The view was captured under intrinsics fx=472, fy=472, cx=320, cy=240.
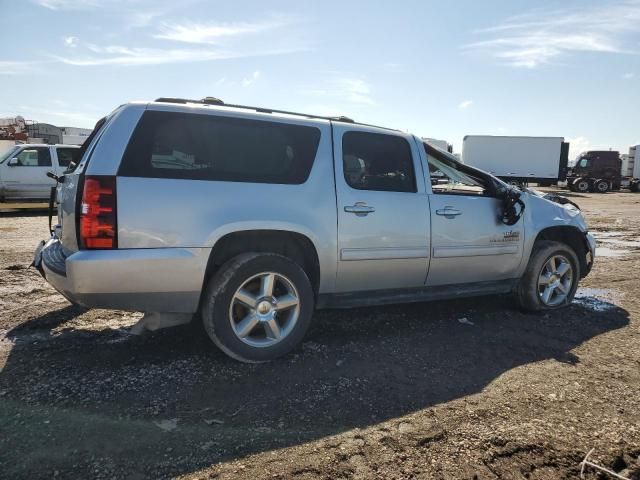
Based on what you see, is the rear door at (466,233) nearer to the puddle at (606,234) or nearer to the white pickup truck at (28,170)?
the puddle at (606,234)

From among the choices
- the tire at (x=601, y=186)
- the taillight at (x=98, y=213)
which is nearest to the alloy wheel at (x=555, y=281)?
the taillight at (x=98, y=213)

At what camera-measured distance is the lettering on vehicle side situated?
14.9 feet

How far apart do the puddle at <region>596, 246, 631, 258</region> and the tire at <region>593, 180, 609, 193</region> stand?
89.4 feet

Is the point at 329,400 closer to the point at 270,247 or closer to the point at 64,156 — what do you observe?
the point at 270,247

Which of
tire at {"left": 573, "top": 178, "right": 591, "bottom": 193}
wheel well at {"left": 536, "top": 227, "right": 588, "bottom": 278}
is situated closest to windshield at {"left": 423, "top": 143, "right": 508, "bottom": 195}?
wheel well at {"left": 536, "top": 227, "right": 588, "bottom": 278}

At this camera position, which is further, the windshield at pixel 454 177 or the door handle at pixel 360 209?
the windshield at pixel 454 177

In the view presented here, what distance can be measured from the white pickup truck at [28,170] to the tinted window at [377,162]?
39.0 ft

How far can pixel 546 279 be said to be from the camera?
4969mm

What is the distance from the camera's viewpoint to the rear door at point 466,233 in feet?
13.7

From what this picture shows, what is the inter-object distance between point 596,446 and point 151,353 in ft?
9.70

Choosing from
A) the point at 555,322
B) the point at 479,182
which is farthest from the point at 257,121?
the point at 555,322

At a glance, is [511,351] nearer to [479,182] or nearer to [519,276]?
[519,276]

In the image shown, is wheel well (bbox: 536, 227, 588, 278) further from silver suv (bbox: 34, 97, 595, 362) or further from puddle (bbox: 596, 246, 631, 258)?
puddle (bbox: 596, 246, 631, 258)

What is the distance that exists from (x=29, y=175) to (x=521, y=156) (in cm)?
2948
